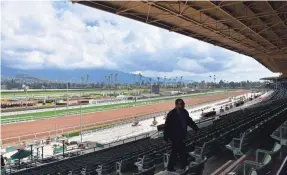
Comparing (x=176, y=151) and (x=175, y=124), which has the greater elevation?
(x=175, y=124)

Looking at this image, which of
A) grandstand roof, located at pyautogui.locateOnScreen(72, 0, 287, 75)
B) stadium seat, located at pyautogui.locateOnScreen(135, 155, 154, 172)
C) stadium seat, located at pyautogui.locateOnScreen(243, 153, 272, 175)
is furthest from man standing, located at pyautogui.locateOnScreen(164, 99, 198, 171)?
grandstand roof, located at pyautogui.locateOnScreen(72, 0, 287, 75)

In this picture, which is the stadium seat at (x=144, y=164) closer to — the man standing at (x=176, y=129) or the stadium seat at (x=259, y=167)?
the man standing at (x=176, y=129)

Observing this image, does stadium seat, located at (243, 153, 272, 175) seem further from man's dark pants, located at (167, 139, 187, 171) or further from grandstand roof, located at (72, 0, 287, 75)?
grandstand roof, located at (72, 0, 287, 75)

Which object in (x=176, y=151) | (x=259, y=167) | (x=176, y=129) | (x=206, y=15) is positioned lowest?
(x=176, y=151)

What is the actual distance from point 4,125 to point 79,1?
25778 mm

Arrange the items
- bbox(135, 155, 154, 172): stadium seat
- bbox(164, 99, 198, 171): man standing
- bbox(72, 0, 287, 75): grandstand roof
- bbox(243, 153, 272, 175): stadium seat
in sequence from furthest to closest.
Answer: bbox(72, 0, 287, 75): grandstand roof, bbox(135, 155, 154, 172): stadium seat, bbox(164, 99, 198, 171): man standing, bbox(243, 153, 272, 175): stadium seat

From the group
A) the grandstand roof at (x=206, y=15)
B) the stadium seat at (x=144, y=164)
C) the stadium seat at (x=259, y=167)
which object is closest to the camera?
the stadium seat at (x=259, y=167)

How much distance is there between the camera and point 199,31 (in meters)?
17.3

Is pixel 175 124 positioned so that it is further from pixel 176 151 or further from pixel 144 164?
pixel 144 164

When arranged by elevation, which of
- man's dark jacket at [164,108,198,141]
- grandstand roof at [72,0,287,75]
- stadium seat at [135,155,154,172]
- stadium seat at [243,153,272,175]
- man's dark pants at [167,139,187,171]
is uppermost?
grandstand roof at [72,0,287,75]

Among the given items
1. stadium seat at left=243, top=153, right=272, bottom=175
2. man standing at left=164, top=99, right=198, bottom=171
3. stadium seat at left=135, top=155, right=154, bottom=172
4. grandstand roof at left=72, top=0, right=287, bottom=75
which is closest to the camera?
stadium seat at left=243, top=153, right=272, bottom=175

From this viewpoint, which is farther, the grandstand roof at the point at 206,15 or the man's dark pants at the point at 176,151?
the grandstand roof at the point at 206,15

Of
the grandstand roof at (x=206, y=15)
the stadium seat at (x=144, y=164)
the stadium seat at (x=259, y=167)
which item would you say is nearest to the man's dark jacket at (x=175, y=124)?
the stadium seat at (x=144, y=164)

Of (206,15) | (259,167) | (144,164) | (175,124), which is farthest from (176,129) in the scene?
(206,15)
